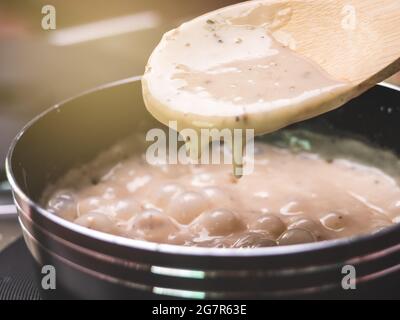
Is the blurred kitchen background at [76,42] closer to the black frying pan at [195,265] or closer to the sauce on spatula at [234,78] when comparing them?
the sauce on spatula at [234,78]

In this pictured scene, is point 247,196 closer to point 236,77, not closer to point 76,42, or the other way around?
point 236,77

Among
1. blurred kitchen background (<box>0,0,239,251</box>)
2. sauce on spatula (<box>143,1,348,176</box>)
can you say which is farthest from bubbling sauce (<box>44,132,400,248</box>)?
blurred kitchen background (<box>0,0,239,251</box>)

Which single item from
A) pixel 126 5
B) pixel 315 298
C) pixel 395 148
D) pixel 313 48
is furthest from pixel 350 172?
pixel 126 5

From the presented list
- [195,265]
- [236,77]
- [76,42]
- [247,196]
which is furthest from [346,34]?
[76,42]

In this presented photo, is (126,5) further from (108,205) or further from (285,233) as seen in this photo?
(285,233)

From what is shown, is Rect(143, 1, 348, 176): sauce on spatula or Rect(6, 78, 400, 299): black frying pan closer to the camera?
Rect(6, 78, 400, 299): black frying pan

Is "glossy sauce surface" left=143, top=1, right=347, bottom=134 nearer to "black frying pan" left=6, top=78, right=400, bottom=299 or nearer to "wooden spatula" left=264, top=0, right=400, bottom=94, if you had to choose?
"wooden spatula" left=264, top=0, right=400, bottom=94

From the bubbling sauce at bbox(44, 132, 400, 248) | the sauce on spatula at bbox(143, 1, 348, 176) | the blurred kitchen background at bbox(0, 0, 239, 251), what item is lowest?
the bubbling sauce at bbox(44, 132, 400, 248)
